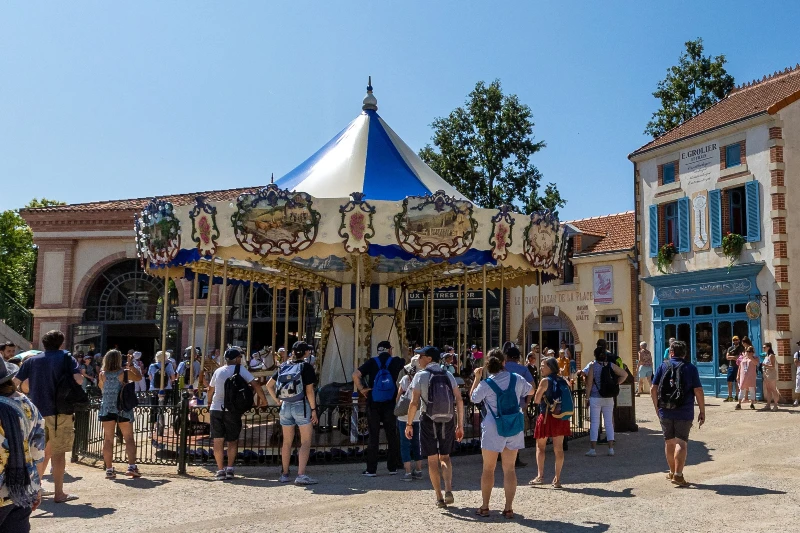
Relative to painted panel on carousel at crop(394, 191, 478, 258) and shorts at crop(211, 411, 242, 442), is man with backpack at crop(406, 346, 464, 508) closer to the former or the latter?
shorts at crop(211, 411, 242, 442)

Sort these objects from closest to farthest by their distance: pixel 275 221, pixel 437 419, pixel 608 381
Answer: pixel 437 419 → pixel 608 381 → pixel 275 221

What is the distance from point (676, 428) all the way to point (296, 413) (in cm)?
420

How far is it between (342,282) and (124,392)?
604cm

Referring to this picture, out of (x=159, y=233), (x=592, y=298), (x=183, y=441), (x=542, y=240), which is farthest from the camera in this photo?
(x=592, y=298)

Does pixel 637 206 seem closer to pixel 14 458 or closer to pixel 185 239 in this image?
pixel 185 239

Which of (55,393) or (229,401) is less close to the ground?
(55,393)

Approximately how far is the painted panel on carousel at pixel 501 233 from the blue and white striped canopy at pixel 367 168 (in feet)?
5.57

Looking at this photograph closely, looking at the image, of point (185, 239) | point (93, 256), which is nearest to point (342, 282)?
point (185, 239)

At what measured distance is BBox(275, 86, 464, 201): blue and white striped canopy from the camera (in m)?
12.7

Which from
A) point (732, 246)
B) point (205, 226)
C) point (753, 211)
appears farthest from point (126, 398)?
point (753, 211)

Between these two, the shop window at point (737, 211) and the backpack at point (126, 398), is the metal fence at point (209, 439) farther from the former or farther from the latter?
the shop window at point (737, 211)

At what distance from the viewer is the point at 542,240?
12305 millimetres

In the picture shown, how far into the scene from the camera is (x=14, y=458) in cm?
404

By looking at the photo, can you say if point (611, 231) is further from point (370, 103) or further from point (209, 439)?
point (209, 439)
